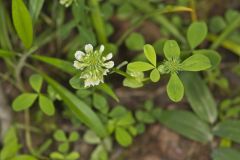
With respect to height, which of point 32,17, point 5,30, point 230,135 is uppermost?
point 5,30

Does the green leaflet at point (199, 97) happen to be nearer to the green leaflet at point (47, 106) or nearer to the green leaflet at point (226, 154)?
the green leaflet at point (226, 154)

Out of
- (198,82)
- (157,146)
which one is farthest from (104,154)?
(198,82)

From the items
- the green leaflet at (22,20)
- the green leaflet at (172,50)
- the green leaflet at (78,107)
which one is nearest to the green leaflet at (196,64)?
the green leaflet at (172,50)

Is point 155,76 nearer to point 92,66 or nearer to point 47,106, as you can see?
point 92,66

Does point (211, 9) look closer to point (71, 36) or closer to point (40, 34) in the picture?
point (71, 36)

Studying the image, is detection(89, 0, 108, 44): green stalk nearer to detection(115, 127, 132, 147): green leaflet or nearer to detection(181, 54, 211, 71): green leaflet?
detection(115, 127, 132, 147): green leaflet

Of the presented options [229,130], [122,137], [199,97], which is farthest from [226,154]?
[122,137]
